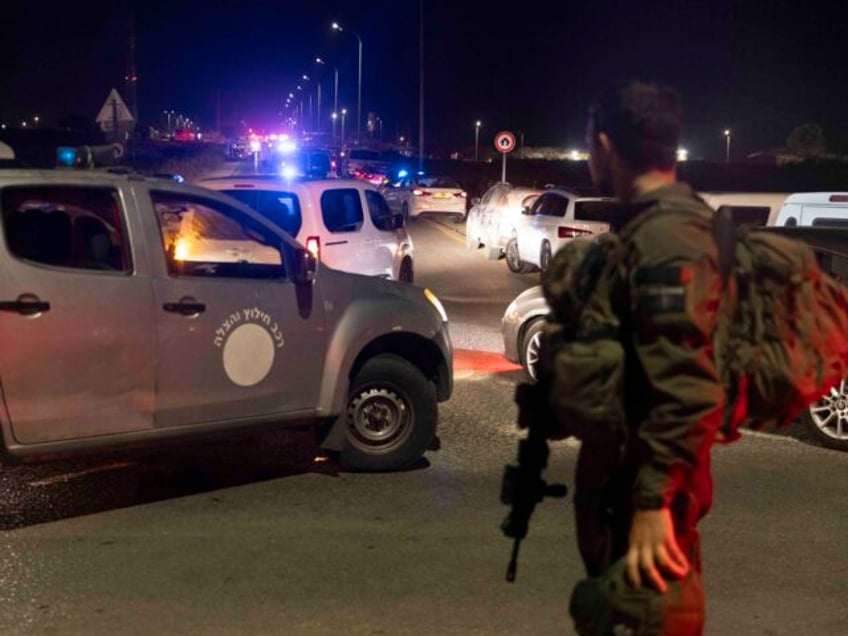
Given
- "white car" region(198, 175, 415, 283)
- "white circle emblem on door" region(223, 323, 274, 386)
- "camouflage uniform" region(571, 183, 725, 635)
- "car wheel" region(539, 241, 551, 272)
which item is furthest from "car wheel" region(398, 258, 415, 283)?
"camouflage uniform" region(571, 183, 725, 635)

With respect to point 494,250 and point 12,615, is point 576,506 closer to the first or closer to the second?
point 12,615

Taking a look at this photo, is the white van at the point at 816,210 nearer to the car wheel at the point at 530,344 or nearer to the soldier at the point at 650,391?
the car wheel at the point at 530,344

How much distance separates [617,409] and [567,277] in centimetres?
34

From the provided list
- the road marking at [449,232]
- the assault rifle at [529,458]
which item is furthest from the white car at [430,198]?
the assault rifle at [529,458]

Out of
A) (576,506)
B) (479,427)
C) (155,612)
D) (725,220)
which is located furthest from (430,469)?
(725,220)

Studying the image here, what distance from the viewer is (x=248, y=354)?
6.27 m

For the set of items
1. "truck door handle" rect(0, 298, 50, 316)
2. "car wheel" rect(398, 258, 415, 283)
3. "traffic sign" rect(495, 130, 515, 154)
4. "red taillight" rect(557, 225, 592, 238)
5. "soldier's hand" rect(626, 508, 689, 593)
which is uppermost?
"traffic sign" rect(495, 130, 515, 154)

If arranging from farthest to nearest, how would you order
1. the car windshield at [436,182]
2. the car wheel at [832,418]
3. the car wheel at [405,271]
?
the car windshield at [436,182] < the car wheel at [405,271] < the car wheel at [832,418]

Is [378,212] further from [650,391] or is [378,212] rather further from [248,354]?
[650,391]

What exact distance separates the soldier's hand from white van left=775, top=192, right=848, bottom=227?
842 cm

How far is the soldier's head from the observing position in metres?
2.61

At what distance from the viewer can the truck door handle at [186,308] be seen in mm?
5922

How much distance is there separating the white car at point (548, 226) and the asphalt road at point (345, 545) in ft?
31.7

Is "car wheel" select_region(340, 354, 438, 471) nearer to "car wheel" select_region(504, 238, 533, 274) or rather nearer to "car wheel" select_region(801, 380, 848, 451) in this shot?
"car wheel" select_region(801, 380, 848, 451)
